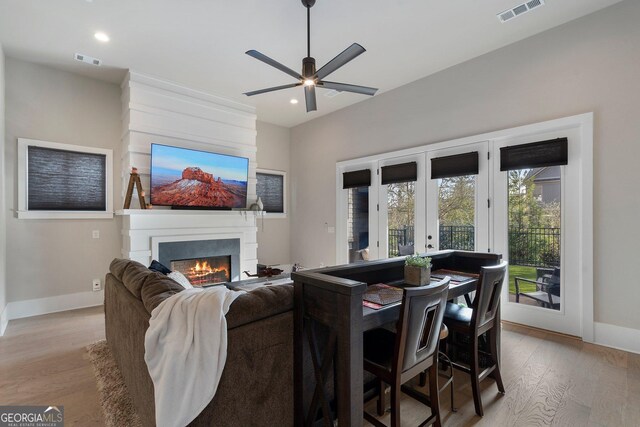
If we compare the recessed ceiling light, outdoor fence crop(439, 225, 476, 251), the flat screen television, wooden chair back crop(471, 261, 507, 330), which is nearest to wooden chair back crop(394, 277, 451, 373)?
wooden chair back crop(471, 261, 507, 330)

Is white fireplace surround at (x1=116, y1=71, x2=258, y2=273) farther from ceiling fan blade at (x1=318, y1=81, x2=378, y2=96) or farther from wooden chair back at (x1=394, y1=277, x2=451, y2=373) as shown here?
wooden chair back at (x1=394, y1=277, x2=451, y2=373)

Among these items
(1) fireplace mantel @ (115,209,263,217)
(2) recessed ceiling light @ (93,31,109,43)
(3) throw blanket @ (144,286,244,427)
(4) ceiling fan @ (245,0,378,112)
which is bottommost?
(3) throw blanket @ (144,286,244,427)

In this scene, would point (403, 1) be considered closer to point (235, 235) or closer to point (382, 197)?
point (382, 197)

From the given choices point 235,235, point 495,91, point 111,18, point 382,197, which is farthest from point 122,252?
point 495,91

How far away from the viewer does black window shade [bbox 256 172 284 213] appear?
621cm

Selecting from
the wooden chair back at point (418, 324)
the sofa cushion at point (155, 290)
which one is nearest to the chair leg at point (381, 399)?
the wooden chair back at point (418, 324)

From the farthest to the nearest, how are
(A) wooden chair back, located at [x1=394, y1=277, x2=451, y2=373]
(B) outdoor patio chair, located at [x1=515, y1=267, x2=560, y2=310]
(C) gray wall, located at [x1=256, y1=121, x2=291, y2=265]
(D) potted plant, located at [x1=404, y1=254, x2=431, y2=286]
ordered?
(C) gray wall, located at [x1=256, y1=121, x2=291, y2=265] < (B) outdoor patio chair, located at [x1=515, y1=267, x2=560, y2=310] < (D) potted plant, located at [x1=404, y1=254, x2=431, y2=286] < (A) wooden chair back, located at [x1=394, y1=277, x2=451, y2=373]

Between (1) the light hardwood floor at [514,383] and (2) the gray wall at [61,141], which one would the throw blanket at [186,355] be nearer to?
(1) the light hardwood floor at [514,383]

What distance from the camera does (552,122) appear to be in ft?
10.6

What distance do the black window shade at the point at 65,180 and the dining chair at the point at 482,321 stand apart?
4.79 meters

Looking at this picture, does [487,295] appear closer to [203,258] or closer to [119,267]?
[119,267]

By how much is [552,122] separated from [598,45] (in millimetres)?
803

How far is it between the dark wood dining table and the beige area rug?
44.1 inches

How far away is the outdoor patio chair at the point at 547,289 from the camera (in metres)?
3.30
